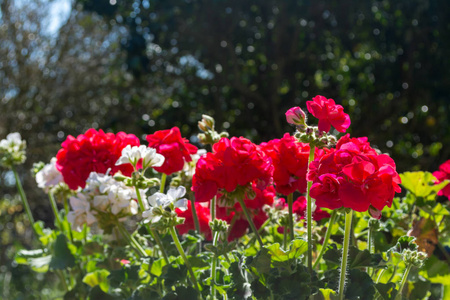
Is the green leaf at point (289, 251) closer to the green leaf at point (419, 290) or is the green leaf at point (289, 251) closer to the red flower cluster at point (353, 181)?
the red flower cluster at point (353, 181)

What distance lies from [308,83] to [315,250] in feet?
9.82

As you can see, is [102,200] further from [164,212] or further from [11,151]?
[11,151]

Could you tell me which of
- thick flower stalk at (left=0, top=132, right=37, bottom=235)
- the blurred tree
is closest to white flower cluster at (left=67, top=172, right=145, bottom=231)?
thick flower stalk at (left=0, top=132, right=37, bottom=235)

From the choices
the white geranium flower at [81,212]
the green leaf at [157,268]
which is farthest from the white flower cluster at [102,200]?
the green leaf at [157,268]

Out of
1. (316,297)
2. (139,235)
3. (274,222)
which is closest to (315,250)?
(274,222)

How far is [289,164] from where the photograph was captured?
87 cm

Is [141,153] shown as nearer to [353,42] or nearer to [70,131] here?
[353,42]

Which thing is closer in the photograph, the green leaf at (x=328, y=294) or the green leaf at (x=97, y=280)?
the green leaf at (x=328, y=294)

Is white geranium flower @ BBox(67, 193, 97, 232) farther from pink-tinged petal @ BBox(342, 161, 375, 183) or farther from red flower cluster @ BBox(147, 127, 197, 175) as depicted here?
pink-tinged petal @ BBox(342, 161, 375, 183)

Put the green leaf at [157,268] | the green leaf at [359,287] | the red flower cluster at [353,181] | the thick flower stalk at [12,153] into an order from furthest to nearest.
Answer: the thick flower stalk at [12,153] < the green leaf at [157,268] < the green leaf at [359,287] < the red flower cluster at [353,181]

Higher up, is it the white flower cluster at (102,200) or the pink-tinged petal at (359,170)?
the pink-tinged petal at (359,170)

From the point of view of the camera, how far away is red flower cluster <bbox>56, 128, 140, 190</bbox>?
1031 millimetres

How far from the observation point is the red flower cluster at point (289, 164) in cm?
86

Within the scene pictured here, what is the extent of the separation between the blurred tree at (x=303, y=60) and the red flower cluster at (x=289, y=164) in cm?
255
